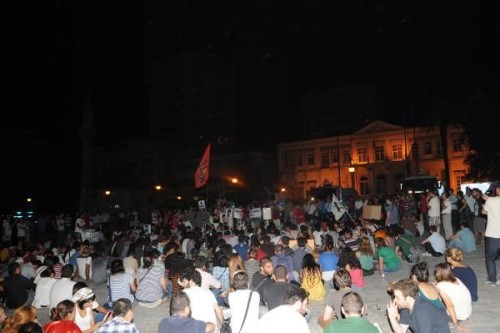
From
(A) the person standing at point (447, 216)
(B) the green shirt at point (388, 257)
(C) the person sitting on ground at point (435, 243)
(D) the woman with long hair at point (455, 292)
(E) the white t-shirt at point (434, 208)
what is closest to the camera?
(D) the woman with long hair at point (455, 292)

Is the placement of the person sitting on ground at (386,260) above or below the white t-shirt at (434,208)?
below

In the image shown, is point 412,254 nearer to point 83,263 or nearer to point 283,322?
point 283,322

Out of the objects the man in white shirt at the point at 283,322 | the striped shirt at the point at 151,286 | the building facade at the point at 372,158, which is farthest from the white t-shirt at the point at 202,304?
the building facade at the point at 372,158

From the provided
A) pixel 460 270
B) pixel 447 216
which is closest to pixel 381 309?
pixel 460 270

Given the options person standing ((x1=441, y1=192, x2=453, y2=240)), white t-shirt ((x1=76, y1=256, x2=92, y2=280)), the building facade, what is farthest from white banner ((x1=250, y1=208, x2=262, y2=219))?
the building facade

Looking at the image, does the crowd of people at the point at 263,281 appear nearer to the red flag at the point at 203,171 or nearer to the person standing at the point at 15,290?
the person standing at the point at 15,290

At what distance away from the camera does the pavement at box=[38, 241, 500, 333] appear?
24.3ft

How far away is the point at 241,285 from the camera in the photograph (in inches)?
253

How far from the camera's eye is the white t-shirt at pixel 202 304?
21.6 feet

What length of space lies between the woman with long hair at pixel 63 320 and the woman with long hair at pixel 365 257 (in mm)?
7762

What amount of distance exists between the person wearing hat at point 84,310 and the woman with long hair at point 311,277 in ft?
13.2

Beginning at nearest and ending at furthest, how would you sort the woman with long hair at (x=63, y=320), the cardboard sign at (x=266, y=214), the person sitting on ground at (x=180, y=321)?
the person sitting on ground at (x=180, y=321)
the woman with long hair at (x=63, y=320)
the cardboard sign at (x=266, y=214)

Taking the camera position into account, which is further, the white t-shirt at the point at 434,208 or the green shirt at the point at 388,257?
the white t-shirt at the point at 434,208

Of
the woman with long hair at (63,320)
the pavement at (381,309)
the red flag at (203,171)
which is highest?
the red flag at (203,171)
